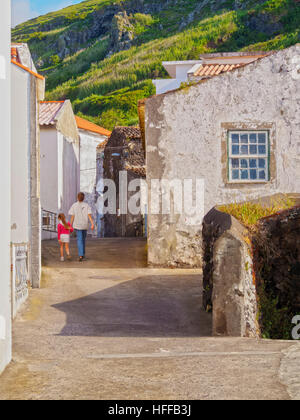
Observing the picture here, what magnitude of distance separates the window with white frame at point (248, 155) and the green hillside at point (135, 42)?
1485 inches

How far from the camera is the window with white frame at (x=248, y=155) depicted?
1323 centimetres

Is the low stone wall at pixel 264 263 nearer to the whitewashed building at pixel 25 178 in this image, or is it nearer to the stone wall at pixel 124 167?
the whitewashed building at pixel 25 178

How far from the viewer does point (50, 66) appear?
315 ft

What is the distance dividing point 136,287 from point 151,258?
2.10 metres

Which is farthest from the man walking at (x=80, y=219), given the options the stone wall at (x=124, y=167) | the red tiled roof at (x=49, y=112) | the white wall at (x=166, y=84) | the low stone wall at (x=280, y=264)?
the stone wall at (x=124, y=167)

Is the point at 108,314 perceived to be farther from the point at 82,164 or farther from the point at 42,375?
the point at 82,164

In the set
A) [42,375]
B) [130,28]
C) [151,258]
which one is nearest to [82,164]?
[151,258]

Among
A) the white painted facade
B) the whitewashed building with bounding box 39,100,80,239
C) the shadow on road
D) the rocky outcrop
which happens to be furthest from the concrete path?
the rocky outcrop

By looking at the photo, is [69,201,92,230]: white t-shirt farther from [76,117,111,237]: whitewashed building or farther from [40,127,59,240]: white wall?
[76,117,111,237]: whitewashed building

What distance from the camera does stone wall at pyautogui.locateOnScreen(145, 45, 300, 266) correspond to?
43.0ft

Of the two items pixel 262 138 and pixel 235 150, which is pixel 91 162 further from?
pixel 262 138

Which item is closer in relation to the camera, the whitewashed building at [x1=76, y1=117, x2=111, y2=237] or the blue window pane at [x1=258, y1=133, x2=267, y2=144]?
the blue window pane at [x1=258, y1=133, x2=267, y2=144]

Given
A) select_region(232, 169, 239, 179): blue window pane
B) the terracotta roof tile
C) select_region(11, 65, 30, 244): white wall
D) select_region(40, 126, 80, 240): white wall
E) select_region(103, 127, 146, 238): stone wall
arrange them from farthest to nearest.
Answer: select_region(103, 127, 146, 238): stone wall, select_region(40, 126, 80, 240): white wall, the terracotta roof tile, select_region(232, 169, 239, 179): blue window pane, select_region(11, 65, 30, 244): white wall

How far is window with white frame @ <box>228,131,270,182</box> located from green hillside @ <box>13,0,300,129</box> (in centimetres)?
3771
